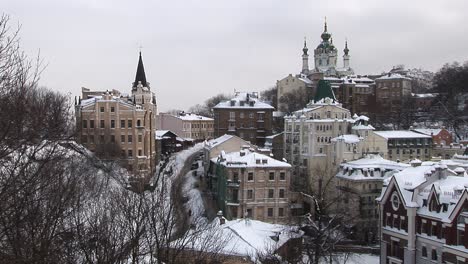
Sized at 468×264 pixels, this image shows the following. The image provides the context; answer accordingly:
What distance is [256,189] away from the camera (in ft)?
147

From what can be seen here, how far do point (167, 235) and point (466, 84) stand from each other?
91.1 m

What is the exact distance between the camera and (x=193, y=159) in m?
73.9

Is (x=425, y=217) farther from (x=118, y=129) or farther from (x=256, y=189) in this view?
(x=118, y=129)

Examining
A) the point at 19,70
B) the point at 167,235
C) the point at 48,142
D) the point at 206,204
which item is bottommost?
the point at 206,204

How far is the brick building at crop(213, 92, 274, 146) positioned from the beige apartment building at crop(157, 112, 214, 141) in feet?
119

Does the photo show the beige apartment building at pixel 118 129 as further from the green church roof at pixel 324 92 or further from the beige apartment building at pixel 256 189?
the green church roof at pixel 324 92

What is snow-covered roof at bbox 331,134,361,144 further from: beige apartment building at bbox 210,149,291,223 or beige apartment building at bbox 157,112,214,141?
beige apartment building at bbox 157,112,214,141

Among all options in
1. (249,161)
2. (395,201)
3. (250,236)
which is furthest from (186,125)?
(250,236)

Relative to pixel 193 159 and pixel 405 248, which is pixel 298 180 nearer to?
pixel 193 159

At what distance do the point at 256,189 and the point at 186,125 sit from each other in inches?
2677

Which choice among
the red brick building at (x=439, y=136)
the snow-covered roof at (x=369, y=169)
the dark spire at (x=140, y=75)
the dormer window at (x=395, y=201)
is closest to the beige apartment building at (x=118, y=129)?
the dark spire at (x=140, y=75)

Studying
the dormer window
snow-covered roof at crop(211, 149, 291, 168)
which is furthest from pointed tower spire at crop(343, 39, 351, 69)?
the dormer window

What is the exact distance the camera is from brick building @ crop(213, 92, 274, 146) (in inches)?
2913

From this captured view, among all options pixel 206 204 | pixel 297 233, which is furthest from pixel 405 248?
pixel 206 204
